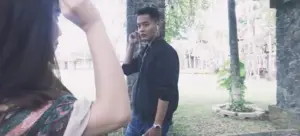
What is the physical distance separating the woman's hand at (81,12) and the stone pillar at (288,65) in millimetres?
4863

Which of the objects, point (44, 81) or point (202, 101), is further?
point (202, 101)

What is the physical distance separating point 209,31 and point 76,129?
14722 millimetres

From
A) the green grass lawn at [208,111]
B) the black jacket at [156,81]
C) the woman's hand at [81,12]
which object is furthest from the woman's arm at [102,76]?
the green grass lawn at [208,111]

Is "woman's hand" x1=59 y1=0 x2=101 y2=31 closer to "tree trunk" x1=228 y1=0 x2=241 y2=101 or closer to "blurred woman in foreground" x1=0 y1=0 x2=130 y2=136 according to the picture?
"blurred woman in foreground" x1=0 y1=0 x2=130 y2=136

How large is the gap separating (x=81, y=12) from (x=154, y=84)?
1.41 metres

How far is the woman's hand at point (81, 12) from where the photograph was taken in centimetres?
69

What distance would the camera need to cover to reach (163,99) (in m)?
2.04

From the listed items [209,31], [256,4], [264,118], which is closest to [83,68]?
[209,31]

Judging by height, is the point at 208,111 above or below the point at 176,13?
below

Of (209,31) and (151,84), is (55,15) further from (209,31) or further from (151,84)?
(209,31)

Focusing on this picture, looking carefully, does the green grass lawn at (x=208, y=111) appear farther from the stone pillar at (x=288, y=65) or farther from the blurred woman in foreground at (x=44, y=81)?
the blurred woman in foreground at (x=44, y=81)

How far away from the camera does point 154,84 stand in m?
2.09

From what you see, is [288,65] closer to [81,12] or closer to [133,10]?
[133,10]

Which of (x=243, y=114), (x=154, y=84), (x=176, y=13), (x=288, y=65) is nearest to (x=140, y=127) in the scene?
(x=154, y=84)
